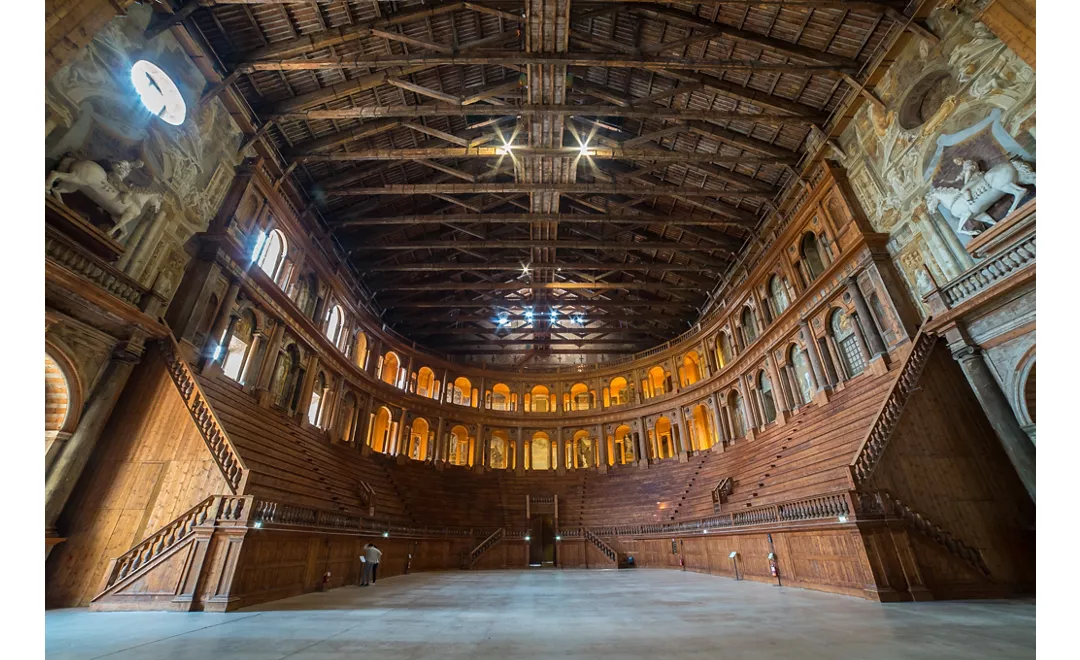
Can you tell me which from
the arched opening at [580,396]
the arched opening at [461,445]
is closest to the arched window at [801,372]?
the arched opening at [580,396]

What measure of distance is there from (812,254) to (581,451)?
20696mm

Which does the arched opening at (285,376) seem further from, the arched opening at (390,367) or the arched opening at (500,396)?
the arched opening at (500,396)

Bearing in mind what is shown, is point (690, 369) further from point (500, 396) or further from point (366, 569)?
point (366, 569)

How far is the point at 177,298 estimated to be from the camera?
13.1 metres

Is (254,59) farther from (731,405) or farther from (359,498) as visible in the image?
(731,405)

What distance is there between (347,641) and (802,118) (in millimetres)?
20374

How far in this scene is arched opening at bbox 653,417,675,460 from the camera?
28.9 m

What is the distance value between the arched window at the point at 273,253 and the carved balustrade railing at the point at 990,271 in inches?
888

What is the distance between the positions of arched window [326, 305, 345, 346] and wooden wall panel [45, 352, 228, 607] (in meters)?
10.7

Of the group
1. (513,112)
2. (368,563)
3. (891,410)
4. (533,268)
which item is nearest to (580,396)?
(533,268)

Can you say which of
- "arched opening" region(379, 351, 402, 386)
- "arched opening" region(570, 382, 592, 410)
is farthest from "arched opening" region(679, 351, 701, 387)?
"arched opening" region(379, 351, 402, 386)

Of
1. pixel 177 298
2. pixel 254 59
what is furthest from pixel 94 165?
pixel 254 59

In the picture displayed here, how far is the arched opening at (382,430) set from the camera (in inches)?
1001

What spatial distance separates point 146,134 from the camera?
11883 mm
